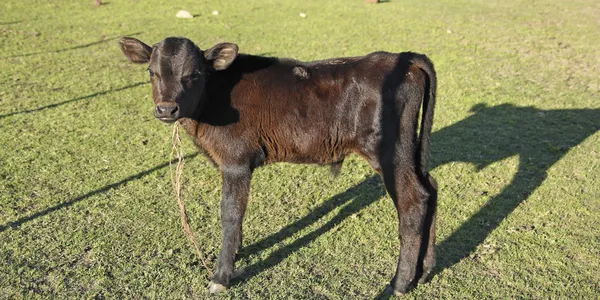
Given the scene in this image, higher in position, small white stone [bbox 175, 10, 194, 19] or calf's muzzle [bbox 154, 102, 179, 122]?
calf's muzzle [bbox 154, 102, 179, 122]

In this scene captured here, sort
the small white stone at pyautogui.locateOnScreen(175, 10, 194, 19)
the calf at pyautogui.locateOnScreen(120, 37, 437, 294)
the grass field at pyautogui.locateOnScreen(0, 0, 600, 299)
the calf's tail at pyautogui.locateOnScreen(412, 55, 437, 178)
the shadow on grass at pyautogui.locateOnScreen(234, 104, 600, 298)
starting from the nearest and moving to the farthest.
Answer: the calf at pyautogui.locateOnScreen(120, 37, 437, 294)
the calf's tail at pyautogui.locateOnScreen(412, 55, 437, 178)
the grass field at pyautogui.locateOnScreen(0, 0, 600, 299)
the shadow on grass at pyautogui.locateOnScreen(234, 104, 600, 298)
the small white stone at pyautogui.locateOnScreen(175, 10, 194, 19)

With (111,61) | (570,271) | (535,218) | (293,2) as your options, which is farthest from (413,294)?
(293,2)

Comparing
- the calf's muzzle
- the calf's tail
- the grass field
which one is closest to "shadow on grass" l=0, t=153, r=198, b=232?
the grass field

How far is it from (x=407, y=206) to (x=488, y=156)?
3.10 meters

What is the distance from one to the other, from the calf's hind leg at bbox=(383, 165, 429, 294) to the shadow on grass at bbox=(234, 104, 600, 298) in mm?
258

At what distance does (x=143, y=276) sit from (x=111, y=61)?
7361 mm

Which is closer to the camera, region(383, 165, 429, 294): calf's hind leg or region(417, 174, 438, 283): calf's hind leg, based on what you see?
region(383, 165, 429, 294): calf's hind leg

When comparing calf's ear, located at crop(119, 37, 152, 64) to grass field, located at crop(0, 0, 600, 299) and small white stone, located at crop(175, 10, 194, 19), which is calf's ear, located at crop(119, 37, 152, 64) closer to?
grass field, located at crop(0, 0, 600, 299)

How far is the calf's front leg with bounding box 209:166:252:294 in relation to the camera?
14.9 ft

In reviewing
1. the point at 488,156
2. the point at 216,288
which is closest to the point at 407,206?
the point at 216,288

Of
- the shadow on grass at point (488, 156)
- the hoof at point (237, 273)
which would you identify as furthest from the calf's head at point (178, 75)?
the shadow on grass at point (488, 156)

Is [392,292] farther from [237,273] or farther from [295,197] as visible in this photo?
[295,197]

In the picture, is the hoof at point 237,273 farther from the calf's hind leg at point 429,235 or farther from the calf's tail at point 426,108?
the calf's tail at point 426,108

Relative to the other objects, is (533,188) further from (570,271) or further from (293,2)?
(293,2)
